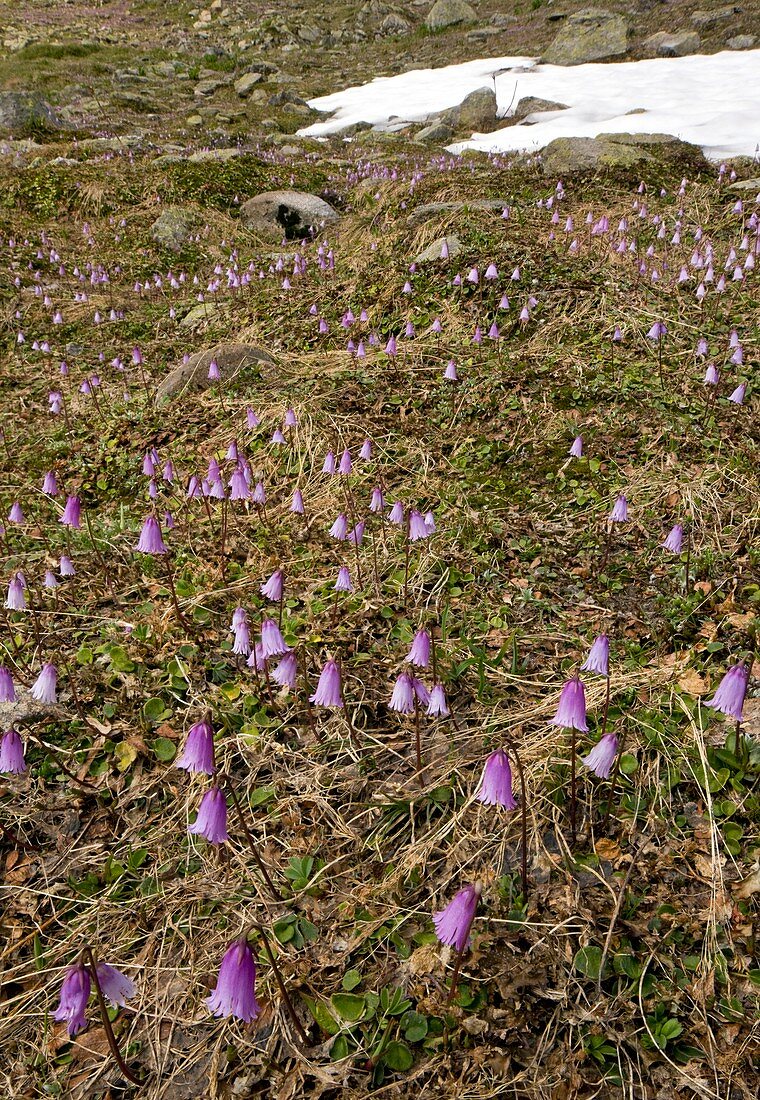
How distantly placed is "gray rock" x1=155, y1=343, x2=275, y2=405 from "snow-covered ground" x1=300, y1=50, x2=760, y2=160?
38.2 feet

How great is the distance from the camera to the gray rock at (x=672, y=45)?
80.7ft

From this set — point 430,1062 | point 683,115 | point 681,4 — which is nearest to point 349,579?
point 430,1062

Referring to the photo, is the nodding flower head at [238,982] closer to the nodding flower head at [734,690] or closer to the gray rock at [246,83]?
the nodding flower head at [734,690]

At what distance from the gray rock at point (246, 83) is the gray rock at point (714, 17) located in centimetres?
1918

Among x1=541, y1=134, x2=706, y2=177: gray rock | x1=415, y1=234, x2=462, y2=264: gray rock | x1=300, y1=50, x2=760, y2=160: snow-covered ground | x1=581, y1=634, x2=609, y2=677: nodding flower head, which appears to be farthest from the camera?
x1=300, y1=50, x2=760, y2=160: snow-covered ground

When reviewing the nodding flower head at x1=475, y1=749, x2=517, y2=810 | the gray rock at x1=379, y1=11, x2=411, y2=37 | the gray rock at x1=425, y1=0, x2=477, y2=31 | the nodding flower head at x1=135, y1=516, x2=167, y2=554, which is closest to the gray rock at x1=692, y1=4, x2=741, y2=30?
the gray rock at x1=425, y1=0, x2=477, y2=31

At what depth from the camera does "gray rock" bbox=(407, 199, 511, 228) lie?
8953 mm

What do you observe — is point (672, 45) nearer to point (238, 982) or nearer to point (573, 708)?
point (573, 708)

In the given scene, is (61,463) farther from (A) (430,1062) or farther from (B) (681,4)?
(B) (681,4)

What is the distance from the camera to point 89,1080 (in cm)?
204

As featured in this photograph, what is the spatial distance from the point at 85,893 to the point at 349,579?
6.29 ft

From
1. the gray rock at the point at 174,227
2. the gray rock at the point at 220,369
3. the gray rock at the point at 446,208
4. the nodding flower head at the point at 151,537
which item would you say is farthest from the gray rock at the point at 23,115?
the nodding flower head at the point at 151,537

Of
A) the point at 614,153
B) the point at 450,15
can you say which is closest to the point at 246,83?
the point at 450,15

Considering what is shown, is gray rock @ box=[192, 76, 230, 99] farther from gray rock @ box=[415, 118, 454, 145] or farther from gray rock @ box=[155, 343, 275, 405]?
gray rock @ box=[155, 343, 275, 405]
